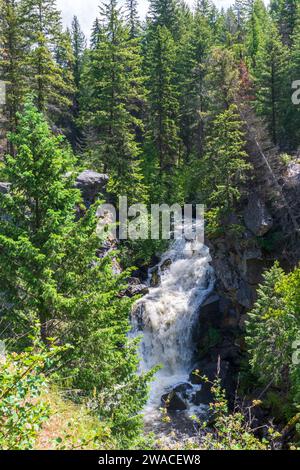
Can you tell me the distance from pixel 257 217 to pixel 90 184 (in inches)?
422

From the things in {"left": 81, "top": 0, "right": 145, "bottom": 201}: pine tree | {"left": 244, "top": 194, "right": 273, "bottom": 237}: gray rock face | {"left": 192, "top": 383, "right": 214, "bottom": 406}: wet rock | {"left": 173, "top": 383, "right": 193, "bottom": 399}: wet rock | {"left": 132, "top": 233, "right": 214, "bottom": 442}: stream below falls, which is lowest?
{"left": 192, "top": 383, "right": 214, "bottom": 406}: wet rock

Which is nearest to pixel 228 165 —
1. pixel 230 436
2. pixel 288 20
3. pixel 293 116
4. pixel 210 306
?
pixel 210 306

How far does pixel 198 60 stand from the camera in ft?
141

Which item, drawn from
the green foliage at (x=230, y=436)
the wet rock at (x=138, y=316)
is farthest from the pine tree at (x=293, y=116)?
the green foliage at (x=230, y=436)

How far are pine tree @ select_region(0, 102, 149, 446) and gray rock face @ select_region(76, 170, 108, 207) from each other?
48.2 ft

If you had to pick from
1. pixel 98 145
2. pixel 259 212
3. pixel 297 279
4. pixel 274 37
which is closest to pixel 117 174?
pixel 98 145

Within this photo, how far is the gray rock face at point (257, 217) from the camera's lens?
2436 centimetres

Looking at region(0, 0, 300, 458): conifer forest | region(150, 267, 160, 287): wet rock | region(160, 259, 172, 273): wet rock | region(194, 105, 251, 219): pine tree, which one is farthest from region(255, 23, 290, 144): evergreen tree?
region(150, 267, 160, 287): wet rock

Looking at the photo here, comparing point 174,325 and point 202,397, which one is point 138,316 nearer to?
point 174,325

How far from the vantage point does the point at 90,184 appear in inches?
1086

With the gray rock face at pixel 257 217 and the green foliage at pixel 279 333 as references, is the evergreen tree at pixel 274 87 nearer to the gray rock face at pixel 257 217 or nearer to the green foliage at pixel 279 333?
the gray rock face at pixel 257 217

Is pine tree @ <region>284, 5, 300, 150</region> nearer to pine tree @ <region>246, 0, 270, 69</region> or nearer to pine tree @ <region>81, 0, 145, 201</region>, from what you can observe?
pine tree @ <region>81, 0, 145, 201</region>

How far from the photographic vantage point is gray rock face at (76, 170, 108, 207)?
27.4 m
